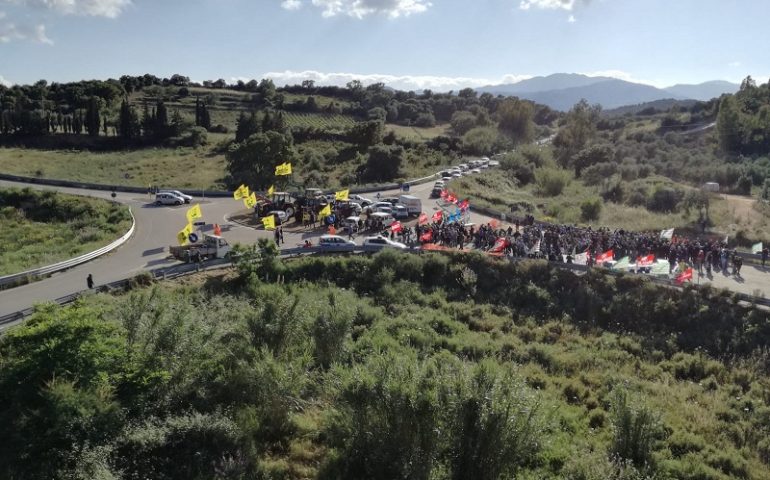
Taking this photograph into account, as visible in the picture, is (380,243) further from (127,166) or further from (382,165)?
(127,166)

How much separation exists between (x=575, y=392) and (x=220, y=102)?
10808 centimetres

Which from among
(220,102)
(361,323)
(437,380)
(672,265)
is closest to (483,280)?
(361,323)

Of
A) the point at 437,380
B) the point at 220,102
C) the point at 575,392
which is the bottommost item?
the point at 575,392

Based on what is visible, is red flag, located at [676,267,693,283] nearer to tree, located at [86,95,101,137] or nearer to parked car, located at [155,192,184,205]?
parked car, located at [155,192,184,205]

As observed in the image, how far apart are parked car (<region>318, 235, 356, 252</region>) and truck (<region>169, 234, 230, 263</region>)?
16.7 feet

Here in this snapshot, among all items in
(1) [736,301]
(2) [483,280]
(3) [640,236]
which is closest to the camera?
(1) [736,301]

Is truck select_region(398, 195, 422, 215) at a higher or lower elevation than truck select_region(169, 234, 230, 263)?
higher

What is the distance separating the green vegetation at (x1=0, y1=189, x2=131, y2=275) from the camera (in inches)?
1280

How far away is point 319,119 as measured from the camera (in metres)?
107

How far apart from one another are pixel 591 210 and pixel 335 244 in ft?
79.1

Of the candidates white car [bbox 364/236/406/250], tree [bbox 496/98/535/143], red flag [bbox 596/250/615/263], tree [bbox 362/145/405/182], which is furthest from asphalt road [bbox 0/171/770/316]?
tree [bbox 496/98/535/143]

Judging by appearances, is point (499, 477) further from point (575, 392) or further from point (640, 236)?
point (640, 236)

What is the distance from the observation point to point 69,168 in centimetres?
6381

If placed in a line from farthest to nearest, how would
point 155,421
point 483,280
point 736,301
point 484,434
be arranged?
point 483,280 → point 736,301 → point 155,421 → point 484,434
